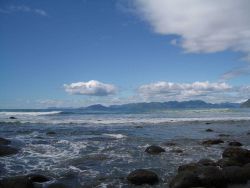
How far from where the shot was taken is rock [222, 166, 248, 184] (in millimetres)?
12280

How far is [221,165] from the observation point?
1475 cm

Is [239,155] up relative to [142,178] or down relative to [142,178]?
up

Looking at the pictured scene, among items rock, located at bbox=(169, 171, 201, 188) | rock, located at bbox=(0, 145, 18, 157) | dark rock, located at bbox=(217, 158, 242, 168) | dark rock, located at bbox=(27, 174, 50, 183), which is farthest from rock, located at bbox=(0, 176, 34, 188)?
dark rock, located at bbox=(217, 158, 242, 168)

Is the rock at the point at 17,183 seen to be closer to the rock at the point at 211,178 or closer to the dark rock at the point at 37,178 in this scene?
the dark rock at the point at 37,178

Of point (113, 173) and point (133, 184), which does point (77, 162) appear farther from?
point (133, 184)

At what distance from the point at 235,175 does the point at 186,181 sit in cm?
234

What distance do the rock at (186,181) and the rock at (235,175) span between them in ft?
4.35

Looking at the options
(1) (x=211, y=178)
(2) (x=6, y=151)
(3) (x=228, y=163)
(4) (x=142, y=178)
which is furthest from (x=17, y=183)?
(3) (x=228, y=163)

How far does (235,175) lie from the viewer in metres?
12.5

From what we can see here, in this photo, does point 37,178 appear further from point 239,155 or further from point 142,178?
point 239,155

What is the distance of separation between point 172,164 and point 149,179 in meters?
3.88

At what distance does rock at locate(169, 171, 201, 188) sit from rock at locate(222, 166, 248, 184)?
4.35ft

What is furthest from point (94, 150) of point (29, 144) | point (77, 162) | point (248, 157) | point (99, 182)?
point (248, 157)

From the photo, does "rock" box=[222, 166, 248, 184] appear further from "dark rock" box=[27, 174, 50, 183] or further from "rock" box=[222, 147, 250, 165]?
"dark rock" box=[27, 174, 50, 183]
